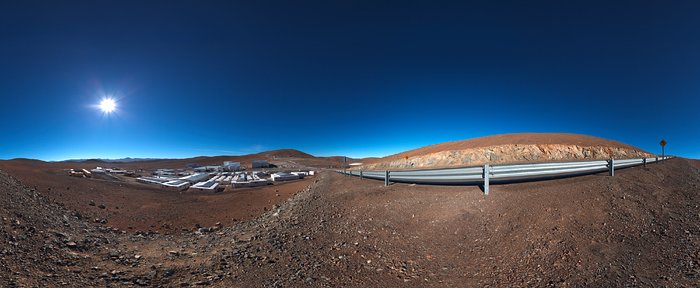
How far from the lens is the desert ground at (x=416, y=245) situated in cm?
387

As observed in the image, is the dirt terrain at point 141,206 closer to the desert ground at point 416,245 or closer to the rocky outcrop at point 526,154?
the desert ground at point 416,245

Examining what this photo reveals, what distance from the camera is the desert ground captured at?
152 inches

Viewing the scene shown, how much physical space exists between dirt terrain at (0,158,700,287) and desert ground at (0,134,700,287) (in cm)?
2

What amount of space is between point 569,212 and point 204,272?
23.3 feet

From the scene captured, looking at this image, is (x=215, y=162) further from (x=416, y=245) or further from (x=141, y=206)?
(x=416, y=245)

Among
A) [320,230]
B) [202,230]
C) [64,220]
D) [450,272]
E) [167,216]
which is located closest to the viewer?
[450,272]

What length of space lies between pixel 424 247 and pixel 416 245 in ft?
0.56

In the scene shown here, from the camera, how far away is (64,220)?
8.05 m

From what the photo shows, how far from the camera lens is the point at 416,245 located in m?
5.32

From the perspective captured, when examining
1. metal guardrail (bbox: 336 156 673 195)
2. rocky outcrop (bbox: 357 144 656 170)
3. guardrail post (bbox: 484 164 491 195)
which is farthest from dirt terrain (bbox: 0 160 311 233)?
rocky outcrop (bbox: 357 144 656 170)

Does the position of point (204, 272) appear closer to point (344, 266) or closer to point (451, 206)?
point (344, 266)

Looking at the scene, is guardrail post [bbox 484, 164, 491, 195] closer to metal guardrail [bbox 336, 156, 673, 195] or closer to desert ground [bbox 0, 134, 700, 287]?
metal guardrail [bbox 336, 156, 673, 195]

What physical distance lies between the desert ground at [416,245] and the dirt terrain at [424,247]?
0.02 m

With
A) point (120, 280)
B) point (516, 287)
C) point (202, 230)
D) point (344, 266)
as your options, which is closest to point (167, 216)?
point (202, 230)
